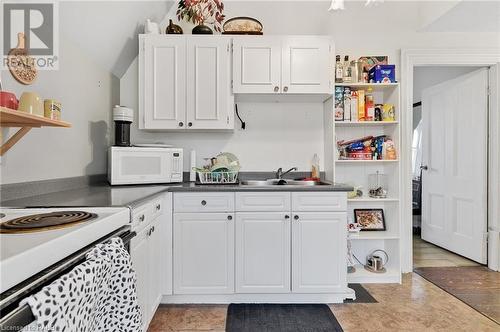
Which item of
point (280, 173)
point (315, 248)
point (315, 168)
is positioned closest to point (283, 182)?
point (280, 173)

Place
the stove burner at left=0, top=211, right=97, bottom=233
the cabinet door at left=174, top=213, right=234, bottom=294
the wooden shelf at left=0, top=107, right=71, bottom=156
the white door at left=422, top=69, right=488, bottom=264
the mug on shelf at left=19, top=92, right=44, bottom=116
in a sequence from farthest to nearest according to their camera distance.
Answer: the white door at left=422, top=69, right=488, bottom=264
the cabinet door at left=174, top=213, right=234, bottom=294
the mug on shelf at left=19, top=92, right=44, bottom=116
the wooden shelf at left=0, top=107, right=71, bottom=156
the stove burner at left=0, top=211, right=97, bottom=233

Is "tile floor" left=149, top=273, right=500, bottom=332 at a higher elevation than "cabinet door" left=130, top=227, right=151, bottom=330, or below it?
below

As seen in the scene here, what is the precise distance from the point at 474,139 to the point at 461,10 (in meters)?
1.34

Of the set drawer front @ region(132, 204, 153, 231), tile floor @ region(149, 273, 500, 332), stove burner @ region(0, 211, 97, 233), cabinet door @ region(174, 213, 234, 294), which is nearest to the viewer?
stove burner @ region(0, 211, 97, 233)

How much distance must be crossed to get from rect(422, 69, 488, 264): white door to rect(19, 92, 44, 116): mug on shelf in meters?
3.69

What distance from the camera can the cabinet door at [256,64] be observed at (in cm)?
245

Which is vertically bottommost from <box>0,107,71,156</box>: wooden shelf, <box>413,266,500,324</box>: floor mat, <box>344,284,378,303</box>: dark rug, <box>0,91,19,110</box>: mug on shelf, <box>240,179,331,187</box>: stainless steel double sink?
<box>344,284,378,303</box>: dark rug

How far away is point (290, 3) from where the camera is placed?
281 centimetres

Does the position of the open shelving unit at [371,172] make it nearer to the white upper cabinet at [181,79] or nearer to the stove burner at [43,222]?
the white upper cabinet at [181,79]

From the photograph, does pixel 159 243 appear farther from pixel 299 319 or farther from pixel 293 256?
pixel 299 319

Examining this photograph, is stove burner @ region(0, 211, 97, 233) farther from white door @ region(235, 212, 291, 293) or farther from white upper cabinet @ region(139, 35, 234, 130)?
Answer: white upper cabinet @ region(139, 35, 234, 130)

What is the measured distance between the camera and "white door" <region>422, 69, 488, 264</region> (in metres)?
2.99

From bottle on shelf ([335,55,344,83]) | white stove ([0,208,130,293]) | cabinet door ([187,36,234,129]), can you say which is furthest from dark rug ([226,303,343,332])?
bottle on shelf ([335,55,344,83])

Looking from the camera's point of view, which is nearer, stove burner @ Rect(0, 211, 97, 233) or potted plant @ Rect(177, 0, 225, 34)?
stove burner @ Rect(0, 211, 97, 233)
